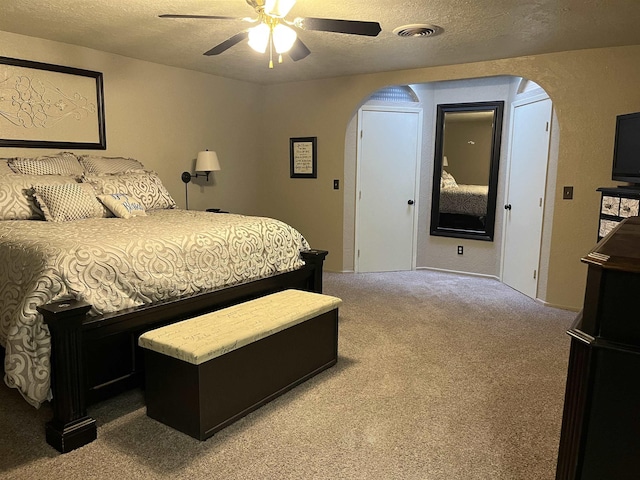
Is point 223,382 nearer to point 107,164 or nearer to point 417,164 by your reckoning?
point 107,164

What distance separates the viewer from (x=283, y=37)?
269 centimetres

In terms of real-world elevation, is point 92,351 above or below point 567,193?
below

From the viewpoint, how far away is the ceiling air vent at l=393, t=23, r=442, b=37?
3.35 meters

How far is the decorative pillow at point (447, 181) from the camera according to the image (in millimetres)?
5582

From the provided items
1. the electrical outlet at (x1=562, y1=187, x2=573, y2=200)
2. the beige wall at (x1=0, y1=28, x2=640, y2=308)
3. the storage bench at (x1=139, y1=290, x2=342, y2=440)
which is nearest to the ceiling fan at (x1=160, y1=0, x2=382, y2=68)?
the storage bench at (x1=139, y1=290, x2=342, y2=440)

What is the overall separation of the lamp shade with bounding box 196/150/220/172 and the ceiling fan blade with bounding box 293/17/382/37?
8.51ft

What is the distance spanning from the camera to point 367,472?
6.40ft

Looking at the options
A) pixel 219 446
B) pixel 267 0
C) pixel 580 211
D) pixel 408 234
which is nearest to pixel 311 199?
pixel 408 234

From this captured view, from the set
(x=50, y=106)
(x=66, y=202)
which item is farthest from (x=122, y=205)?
(x=50, y=106)

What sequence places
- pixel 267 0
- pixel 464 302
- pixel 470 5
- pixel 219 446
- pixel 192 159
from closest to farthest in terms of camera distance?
pixel 219 446, pixel 267 0, pixel 470 5, pixel 464 302, pixel 192 159

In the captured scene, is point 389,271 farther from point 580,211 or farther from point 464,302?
point 580,211

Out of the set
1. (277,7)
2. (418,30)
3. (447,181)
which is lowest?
(447,181)

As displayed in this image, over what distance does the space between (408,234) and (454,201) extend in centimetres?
67

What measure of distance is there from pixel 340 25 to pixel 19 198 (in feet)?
7.93
